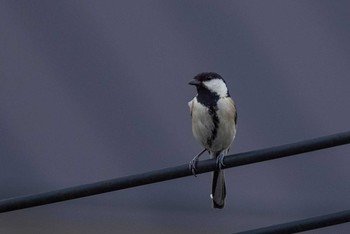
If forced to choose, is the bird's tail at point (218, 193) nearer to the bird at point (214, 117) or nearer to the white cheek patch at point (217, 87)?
the bird at point (214, 117)

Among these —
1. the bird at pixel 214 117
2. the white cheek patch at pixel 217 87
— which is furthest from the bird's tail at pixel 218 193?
the white cheek patch at pixel 217 87

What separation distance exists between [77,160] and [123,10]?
5.40 feet

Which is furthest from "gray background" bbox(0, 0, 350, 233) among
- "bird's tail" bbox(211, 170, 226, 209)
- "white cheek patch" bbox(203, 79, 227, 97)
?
"white cheek patch" bbox(203, 79, 227, 97)

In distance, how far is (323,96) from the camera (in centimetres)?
1217

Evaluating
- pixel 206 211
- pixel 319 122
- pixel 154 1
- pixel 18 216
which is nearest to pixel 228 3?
pixel 154 1

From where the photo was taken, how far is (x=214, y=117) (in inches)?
262

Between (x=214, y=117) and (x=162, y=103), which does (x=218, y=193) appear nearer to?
(x=214, y=117)

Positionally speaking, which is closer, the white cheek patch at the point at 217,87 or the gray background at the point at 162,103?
the white cheek patch at the point at 217,87

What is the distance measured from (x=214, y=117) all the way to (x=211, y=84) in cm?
28

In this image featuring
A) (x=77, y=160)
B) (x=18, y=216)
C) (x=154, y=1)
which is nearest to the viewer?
(x=18, y=216)

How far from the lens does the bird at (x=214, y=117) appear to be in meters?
6.67

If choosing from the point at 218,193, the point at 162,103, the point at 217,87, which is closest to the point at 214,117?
the point at 217,87

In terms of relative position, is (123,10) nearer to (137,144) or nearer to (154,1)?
(154,1)

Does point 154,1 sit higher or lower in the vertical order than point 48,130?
higher
